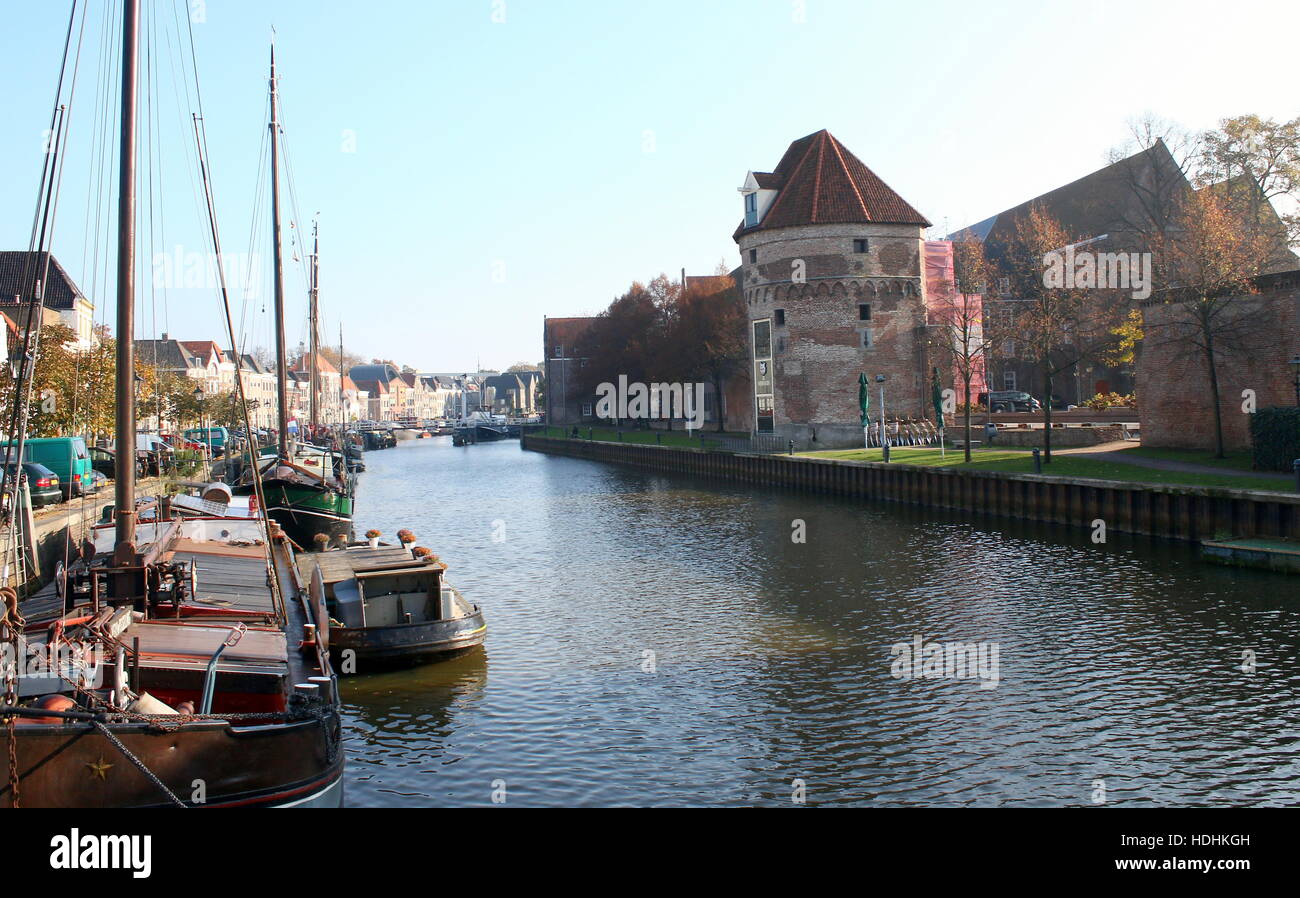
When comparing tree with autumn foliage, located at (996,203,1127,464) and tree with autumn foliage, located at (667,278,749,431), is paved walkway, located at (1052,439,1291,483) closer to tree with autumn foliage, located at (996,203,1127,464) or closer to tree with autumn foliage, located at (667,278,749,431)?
tree with autumn foliage, located at (996,203,1127,464)

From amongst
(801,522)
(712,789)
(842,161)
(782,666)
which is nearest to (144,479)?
(801,522)

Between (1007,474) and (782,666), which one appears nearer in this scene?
(782,666)

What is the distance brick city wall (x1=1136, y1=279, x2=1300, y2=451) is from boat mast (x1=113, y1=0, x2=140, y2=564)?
38.4 m

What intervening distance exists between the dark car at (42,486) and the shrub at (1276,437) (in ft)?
125

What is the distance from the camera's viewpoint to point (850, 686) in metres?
18.6

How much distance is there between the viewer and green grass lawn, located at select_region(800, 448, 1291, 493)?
3312cm

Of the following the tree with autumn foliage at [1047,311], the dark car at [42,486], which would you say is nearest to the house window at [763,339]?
the tree with autumn foliage at [1047,311]

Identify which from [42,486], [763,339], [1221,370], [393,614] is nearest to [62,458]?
[42,486]

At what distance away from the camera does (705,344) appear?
85.7 m

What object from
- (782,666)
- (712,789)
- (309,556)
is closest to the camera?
(712,789)

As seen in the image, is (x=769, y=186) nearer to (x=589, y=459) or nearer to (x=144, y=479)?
(x=589, y=459)

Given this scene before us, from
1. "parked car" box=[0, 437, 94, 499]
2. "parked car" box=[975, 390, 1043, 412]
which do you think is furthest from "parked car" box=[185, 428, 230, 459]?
"parked car" box=[975, 390, 1043, 412]
